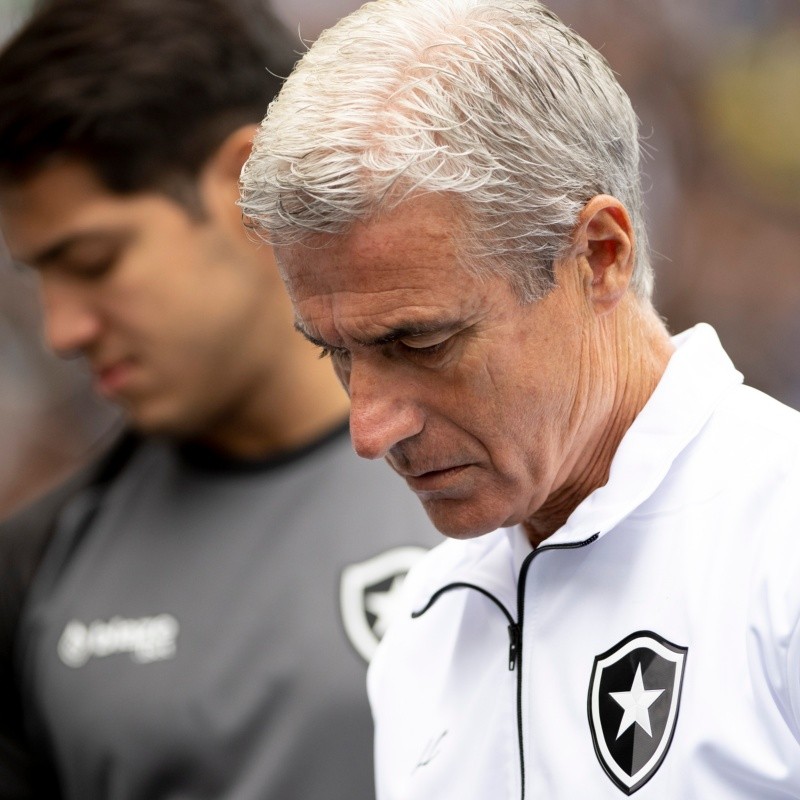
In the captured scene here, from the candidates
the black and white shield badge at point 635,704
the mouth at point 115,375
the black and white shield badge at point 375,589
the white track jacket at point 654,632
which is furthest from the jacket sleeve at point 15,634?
the black and white shield badge at point 635,704

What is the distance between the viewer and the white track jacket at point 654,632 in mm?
1531

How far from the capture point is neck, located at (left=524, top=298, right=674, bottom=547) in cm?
178

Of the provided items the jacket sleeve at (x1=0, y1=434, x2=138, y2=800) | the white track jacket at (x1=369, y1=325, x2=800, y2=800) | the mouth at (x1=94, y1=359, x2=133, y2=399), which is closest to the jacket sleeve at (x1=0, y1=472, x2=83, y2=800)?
the jacket sleeve at (x1=0, y1=434, x2=138, y2=800)

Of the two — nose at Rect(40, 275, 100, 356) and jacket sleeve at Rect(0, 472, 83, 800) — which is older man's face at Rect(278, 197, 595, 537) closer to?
nose at Rect(40, 275, 100, 356)

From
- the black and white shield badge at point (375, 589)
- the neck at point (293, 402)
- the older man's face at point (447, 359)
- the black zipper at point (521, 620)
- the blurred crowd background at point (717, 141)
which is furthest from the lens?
the blurred crowd background at point (717, 141)

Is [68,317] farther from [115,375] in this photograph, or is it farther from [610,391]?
[610,391]

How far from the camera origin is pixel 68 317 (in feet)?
9.71

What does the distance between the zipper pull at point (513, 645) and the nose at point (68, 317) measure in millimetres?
1442

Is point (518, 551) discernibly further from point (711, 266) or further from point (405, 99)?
point (711, 266)

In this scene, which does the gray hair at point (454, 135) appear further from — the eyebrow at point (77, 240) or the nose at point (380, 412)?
the eyebrow at point (77, 240)

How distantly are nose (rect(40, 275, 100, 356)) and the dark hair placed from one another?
24 cm

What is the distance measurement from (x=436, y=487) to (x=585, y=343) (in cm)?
28

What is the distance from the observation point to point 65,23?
9.81ft

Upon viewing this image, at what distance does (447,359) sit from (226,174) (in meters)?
1.44
